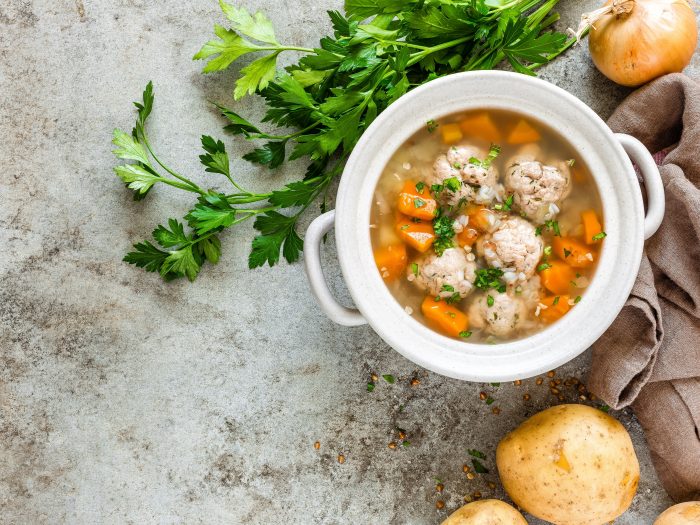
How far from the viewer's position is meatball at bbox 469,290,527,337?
1.72 metres

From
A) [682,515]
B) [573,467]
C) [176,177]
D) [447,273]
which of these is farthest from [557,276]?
[176,177]

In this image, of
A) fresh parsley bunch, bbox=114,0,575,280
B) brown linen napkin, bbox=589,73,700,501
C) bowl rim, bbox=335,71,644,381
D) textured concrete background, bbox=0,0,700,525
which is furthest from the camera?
textured concrete background, bbox=0,0,700,525

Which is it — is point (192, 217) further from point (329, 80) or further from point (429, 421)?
point (429, 421)

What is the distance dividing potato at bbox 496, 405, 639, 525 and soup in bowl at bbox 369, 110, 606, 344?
1.31 feet

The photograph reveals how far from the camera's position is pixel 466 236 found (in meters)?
1.73

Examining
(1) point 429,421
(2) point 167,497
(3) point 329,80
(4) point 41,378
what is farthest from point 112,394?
(3) point 329,80

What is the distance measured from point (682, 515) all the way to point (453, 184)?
3.98 feet

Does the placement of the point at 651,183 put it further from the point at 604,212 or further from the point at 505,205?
the point at 505,205

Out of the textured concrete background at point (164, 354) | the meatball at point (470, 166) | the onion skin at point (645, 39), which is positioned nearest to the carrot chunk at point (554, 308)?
the meatball at point (470, 166)

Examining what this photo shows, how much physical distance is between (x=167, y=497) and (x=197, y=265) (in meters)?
0.76

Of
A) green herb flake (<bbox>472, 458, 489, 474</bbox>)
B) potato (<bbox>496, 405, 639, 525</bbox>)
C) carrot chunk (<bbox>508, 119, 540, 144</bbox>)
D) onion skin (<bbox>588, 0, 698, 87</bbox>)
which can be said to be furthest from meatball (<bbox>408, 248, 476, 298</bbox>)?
onion skin (<bbox>588, 0, 698, 87</bbox>)

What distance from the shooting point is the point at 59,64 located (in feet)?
6.87

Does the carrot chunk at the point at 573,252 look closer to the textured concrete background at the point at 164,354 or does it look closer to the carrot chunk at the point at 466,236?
the carrot chunk at the point at 466,236

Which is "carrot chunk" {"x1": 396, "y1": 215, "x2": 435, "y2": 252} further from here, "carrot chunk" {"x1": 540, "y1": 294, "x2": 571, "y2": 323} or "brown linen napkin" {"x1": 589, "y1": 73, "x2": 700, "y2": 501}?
"brown linen napkin" {"x1": 589, "y1": 73, "x2": 700, "y2": 501}
